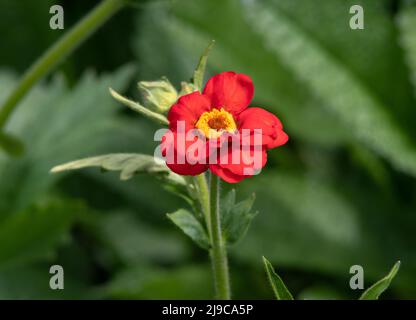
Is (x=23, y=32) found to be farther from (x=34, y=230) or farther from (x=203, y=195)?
(x=203, y=195)

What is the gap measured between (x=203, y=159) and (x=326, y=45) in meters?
0.62

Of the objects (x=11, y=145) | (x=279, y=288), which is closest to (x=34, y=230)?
(x=11, y=145)

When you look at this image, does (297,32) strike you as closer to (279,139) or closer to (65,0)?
(65,0)

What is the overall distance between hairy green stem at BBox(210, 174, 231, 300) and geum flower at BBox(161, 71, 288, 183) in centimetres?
4

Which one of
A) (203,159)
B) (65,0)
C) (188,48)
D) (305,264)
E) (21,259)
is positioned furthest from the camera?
(65,0)

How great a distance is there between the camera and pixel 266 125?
0.44 metres

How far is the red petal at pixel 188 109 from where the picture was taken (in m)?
0.45

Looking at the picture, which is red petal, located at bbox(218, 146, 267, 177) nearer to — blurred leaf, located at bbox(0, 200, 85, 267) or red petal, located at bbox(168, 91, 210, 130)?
red petal, located at bbox(168, 91, 210, 130)

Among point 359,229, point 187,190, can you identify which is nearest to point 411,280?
point 359,229

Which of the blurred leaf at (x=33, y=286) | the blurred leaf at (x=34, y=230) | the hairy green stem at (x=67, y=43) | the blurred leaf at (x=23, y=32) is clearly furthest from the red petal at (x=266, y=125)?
the blurred leaf at (x=23, y=32)

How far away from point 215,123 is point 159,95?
0.05m

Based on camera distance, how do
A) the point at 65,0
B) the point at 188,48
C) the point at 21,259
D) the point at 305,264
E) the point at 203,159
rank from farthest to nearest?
the point at 65,0 < the point at 188,48 < the point at 305,264 < the point at 21,259 < the point at 203,159

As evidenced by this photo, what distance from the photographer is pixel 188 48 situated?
3.48 ft

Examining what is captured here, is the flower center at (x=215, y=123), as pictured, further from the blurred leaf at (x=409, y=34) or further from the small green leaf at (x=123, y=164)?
the blurred leaf at (x=409, y=34)
